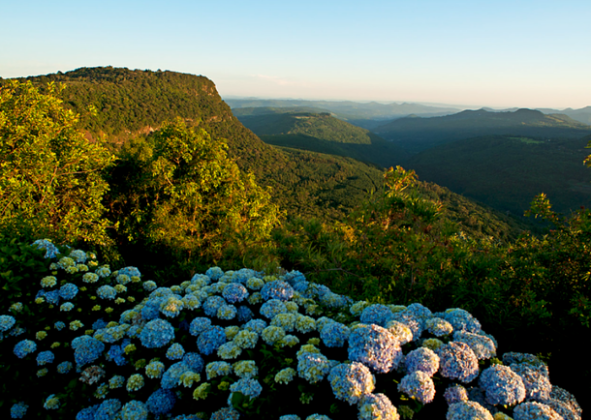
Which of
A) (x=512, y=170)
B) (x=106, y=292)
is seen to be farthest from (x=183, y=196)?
(x=512, y=170)

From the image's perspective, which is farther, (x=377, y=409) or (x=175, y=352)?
(x=175, y=352)

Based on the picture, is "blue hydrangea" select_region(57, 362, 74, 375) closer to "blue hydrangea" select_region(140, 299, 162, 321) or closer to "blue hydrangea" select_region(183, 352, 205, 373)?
"blue hydrangea" select_region(140, 299, 162, 321)

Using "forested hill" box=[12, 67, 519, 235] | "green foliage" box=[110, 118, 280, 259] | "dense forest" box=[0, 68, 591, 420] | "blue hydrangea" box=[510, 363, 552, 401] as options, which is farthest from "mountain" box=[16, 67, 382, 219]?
"blue hydrangea" box=[510, 363, 552, 401]

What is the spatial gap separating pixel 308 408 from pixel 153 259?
6.11 m

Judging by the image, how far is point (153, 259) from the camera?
7.05 metres

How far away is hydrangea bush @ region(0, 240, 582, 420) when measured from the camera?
1.97 m

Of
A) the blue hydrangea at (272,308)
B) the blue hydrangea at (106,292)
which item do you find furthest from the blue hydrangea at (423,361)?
the blue hydrangea at (106,292)

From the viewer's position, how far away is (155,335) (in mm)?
2566

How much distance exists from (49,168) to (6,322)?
5.18m

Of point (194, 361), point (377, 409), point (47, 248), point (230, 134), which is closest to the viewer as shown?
point (377, 409)

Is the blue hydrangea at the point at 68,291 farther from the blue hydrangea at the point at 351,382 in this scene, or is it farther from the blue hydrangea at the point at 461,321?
the blue hydrangea at the point at 461,321

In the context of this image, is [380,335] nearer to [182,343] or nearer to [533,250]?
[182,343]

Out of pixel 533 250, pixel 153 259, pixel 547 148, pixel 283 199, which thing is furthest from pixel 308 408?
pixel 547 148

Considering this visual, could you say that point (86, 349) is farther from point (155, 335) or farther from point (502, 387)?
point (502, 387)
